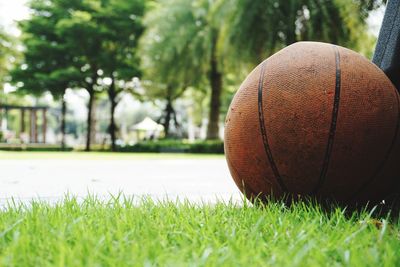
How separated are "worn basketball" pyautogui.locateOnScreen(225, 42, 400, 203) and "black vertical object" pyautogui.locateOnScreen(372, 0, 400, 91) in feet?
1.88

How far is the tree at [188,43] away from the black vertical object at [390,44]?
20.2 meters

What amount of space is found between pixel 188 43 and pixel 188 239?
24.7m

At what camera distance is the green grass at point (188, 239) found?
223cm

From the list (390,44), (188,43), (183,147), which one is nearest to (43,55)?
(188,43)

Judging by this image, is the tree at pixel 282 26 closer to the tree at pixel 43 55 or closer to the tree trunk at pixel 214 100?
the tree trunk at pixel 214 100

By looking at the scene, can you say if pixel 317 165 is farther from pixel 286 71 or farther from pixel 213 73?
pixel 213 73

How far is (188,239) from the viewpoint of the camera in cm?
277

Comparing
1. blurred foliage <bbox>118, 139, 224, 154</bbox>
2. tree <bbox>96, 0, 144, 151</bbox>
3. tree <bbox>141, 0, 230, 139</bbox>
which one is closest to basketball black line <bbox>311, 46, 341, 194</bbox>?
→ tree <bbox>141, 0, 230, 139</bbox>

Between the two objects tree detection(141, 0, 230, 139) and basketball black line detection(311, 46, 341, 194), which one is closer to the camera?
basketball black line detection(311, 46, 341, 194)

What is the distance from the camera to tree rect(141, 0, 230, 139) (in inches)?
1018

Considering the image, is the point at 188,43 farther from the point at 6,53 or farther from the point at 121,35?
the point at 6,53

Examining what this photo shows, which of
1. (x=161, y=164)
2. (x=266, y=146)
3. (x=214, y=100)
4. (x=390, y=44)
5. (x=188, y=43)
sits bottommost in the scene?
(x=161, y=164)

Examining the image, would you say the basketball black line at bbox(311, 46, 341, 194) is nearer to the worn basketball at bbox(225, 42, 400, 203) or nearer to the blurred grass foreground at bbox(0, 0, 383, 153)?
the worn basketball at bbox(225, 42, 400, 203)

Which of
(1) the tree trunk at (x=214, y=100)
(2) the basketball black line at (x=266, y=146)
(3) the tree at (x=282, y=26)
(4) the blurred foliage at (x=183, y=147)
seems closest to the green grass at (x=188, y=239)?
(2) the basketball black line at (x=266, y=146)
